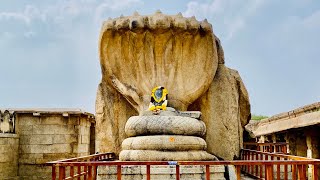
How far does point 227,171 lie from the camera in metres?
6.90

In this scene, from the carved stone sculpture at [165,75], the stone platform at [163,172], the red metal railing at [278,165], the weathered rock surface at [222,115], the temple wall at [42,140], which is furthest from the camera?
the temple wall at [42,140]

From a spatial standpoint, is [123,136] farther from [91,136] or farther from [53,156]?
[91,136]

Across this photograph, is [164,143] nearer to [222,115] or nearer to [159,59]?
[159,59]

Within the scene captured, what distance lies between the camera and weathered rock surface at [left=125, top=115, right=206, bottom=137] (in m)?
7.01

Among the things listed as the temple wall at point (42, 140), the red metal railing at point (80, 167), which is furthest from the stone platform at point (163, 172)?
the temple wall at point (42, 140)

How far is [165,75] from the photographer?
27.3ft

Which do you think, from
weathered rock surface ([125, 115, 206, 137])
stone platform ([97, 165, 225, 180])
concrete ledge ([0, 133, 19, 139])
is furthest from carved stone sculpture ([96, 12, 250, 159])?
concrete ledge ([0, 133, 19, 139])

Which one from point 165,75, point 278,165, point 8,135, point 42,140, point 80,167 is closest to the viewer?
point 278,165

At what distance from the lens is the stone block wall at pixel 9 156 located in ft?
47.4

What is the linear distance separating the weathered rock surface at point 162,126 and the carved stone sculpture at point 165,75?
876mm

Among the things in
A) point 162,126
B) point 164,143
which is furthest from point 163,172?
point 162,126

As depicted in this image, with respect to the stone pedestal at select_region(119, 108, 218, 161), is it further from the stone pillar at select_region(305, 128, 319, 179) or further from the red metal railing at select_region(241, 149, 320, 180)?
the stone pillar at select_region(305, 128, 319, 179)

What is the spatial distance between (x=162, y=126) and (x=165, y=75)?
1577mm

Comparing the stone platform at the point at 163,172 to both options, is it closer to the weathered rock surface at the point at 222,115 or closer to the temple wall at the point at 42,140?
the weathered rock surface at the point at 222,115
